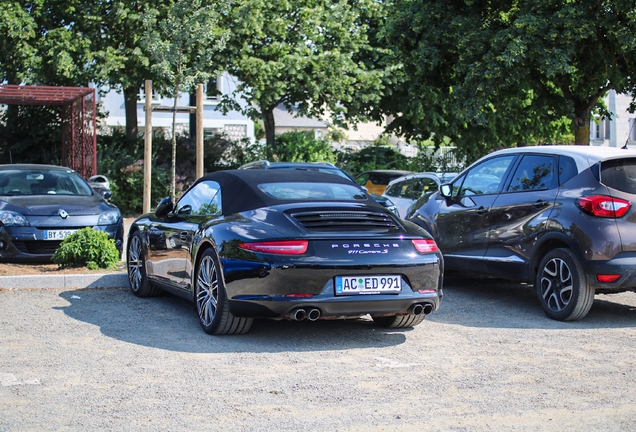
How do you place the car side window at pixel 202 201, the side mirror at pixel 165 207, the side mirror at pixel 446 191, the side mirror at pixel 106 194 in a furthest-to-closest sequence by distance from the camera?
the side mirror at pixel 106 194 → the side mirror at pixel 446 191 → the side mirror at pixel 165 207 → the car side window at pixel 202 201

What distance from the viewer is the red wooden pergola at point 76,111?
65.3ft

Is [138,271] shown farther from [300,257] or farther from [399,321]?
[300,257]

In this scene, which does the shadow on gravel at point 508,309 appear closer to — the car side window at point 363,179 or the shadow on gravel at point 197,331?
the shadow on gravel at point 197,331

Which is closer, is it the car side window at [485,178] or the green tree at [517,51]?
the car side window at [485,178]

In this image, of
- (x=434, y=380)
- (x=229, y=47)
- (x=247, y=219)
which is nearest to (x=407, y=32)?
(x=229, y=47)

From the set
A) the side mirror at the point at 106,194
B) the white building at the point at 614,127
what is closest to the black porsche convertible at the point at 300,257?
the side mirror at the point at 106,194

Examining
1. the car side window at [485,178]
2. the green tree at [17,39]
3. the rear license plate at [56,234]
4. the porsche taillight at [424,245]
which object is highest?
the green tree at [17,39]

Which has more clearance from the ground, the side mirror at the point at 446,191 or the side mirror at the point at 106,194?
the side mirror at the point at 446,191

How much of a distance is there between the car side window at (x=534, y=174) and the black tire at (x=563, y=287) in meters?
0.77

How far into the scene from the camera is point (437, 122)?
30922mm

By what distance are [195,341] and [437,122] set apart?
24.7 m

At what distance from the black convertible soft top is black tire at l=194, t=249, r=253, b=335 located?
1.64 ft

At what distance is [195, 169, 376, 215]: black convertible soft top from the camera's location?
753 cm

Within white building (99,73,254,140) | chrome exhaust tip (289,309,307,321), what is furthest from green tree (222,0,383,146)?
chrome exhaust tip (289,309,307,321)
